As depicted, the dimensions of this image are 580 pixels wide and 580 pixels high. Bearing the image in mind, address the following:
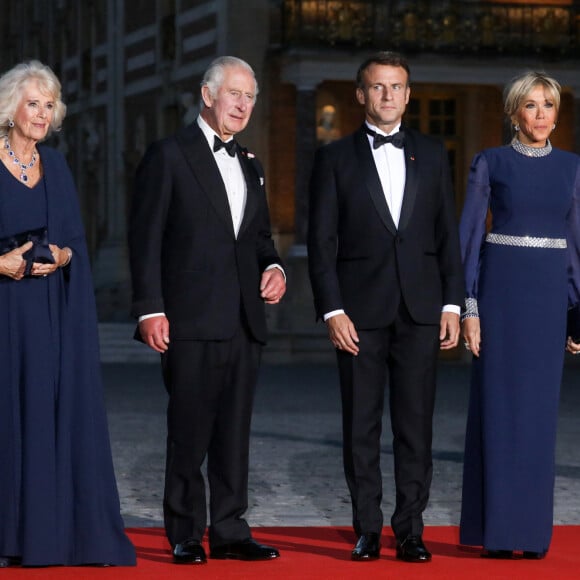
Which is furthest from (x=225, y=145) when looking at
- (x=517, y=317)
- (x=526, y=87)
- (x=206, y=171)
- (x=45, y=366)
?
(x=517, y=317)

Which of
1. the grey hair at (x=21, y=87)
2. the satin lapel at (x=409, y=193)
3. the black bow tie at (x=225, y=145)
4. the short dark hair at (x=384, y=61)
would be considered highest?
the short dark hair at (x=384, y=61)

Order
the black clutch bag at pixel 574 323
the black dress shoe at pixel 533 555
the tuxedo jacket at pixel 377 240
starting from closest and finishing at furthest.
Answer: the tuxedo jacket at pixel 377 240 → the black dress shoe at pixel 533 555 → the black clutch bag at pixel 574 323

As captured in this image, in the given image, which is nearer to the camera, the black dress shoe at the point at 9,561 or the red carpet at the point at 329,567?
the red carpet at the point at 329,567

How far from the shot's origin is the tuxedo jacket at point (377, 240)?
7.76 metres

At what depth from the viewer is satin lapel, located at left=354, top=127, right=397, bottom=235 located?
776 cm

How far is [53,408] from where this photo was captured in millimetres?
7672

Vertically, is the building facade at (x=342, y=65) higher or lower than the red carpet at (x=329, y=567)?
higher

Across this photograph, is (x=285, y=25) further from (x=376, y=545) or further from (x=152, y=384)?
(x=376, y=545)

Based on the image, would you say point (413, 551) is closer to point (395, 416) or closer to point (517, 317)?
point (395, 416)

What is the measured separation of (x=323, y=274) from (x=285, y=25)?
1851cm

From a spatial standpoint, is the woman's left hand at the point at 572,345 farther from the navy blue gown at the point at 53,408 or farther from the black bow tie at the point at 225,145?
the navy blue gown at the point at 53,408

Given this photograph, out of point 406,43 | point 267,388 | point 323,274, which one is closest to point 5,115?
point 323,274

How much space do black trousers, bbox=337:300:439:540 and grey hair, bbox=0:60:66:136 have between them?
1.56 m

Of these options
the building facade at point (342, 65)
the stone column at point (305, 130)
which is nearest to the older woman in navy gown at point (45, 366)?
the building facade at point (342, 65)
